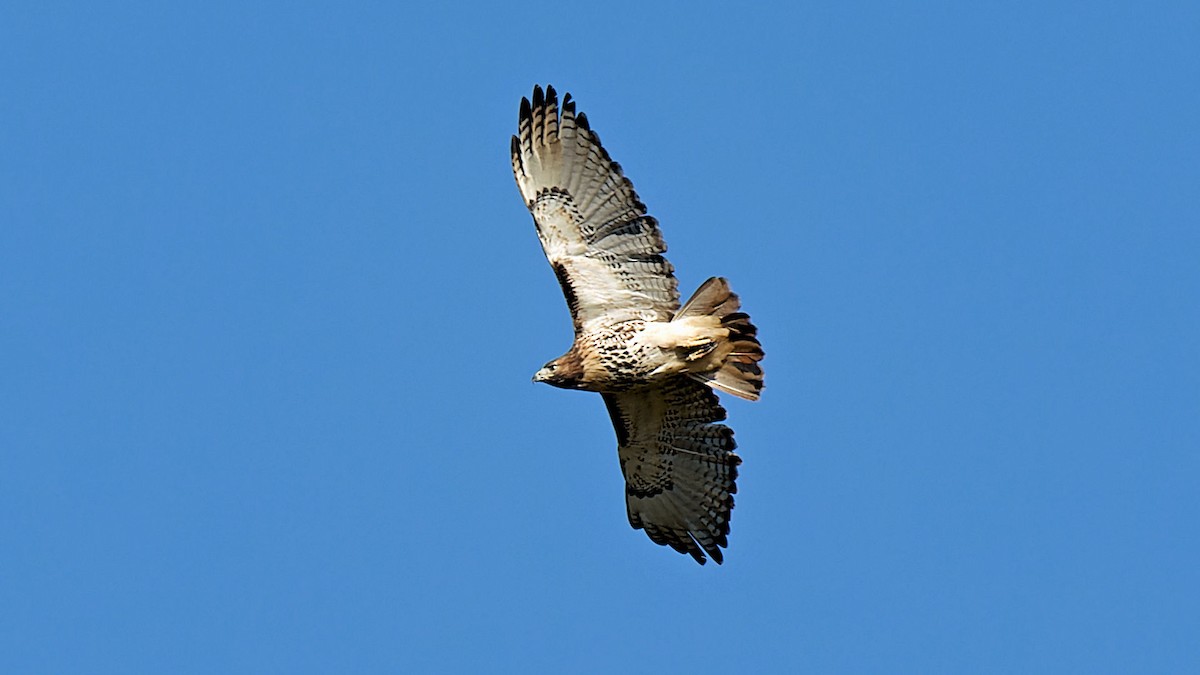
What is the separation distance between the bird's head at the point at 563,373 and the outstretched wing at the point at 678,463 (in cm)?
66

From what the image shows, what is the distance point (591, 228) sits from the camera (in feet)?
44.3

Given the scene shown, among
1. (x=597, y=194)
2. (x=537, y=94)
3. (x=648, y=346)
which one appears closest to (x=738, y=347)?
(x=648, y=346)

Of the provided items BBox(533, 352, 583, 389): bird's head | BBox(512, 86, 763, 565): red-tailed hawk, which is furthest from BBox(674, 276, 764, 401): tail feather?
BBox(533, 352, 583, 389): bird's head

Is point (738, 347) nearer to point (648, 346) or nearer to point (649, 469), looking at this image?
point (648, 346)

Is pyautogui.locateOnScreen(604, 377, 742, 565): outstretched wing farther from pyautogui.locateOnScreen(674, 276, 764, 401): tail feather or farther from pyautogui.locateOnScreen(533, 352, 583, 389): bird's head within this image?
pyautogui.locateOnScreen(533, 352, 583, 389): bird's head

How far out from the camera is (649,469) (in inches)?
578

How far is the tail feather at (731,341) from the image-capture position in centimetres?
1299

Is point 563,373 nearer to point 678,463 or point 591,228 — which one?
point 591,228

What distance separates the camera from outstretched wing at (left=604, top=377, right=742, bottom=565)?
14102mm

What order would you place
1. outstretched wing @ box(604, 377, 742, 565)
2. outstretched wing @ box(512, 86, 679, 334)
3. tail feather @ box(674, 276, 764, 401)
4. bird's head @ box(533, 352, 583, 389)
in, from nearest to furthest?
tail feather @ box(674, 276, 764, 401) → bird's head @ box(533, 352, 583, 389) → outstretched wing @ box(512, 86, 679, 334) → outstretched wing @ box(604, 377, 742, 565)

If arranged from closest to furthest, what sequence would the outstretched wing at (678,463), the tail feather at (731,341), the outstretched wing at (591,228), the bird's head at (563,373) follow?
the tail feather at (731,341) < the bird's head at (563,373) < the outstretched wing at (591,228) < the outstretched wing at (678,463)

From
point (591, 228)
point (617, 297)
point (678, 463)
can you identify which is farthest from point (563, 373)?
point (678, 463)

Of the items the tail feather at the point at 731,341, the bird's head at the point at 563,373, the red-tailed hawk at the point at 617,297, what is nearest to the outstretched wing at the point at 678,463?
the red-tailed hawk at the point at 617,297

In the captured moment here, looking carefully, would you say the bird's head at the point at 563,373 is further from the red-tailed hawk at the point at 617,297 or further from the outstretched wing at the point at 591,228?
the outstretched wing at the point at 591,228
